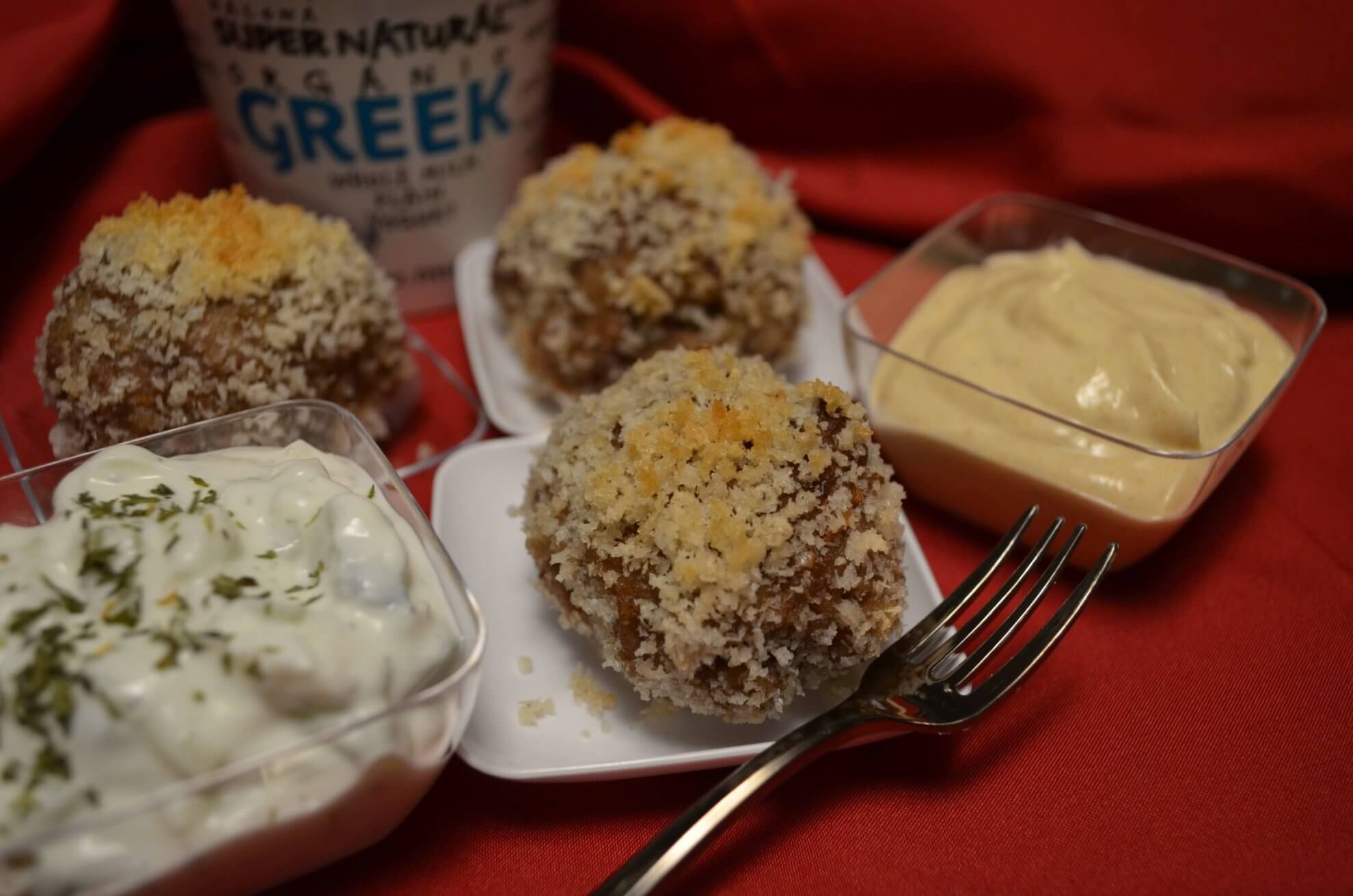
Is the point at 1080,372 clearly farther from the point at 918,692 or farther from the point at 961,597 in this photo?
the point at 918,692

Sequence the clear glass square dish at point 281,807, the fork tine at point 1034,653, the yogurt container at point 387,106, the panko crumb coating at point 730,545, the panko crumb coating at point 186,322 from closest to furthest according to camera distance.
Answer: the clear glass square dish at point 281,807
the panko crumb coating at point 730,545
the fork tine at point 1034,653
the panko crumb coating at point 186,322
the yogurt container at point 387,106

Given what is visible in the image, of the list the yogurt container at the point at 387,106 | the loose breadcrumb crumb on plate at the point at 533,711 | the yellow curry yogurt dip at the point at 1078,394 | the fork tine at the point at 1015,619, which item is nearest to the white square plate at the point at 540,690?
the loose breadcrumb crumb on plate at the point at 533,711

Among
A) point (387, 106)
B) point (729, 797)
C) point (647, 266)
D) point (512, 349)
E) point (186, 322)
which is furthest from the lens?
point (512, 349)

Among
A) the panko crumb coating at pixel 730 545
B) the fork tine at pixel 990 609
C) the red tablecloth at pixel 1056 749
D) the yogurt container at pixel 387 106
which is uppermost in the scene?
the yogurt container at pixel 387 106

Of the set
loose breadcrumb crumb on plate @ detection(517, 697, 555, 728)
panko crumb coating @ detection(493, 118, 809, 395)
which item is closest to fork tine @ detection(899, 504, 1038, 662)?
loose breadcrumb crumb on plate @ detection(517, 697, 555, 728)

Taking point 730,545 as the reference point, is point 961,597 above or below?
below

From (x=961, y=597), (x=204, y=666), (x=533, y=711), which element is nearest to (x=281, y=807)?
(x=204, y=666)

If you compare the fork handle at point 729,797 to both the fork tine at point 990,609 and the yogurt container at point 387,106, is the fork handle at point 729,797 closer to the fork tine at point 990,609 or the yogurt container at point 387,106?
the fork tine at point 990,609

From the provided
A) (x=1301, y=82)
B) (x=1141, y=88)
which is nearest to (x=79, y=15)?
(x=1141, y=88)
